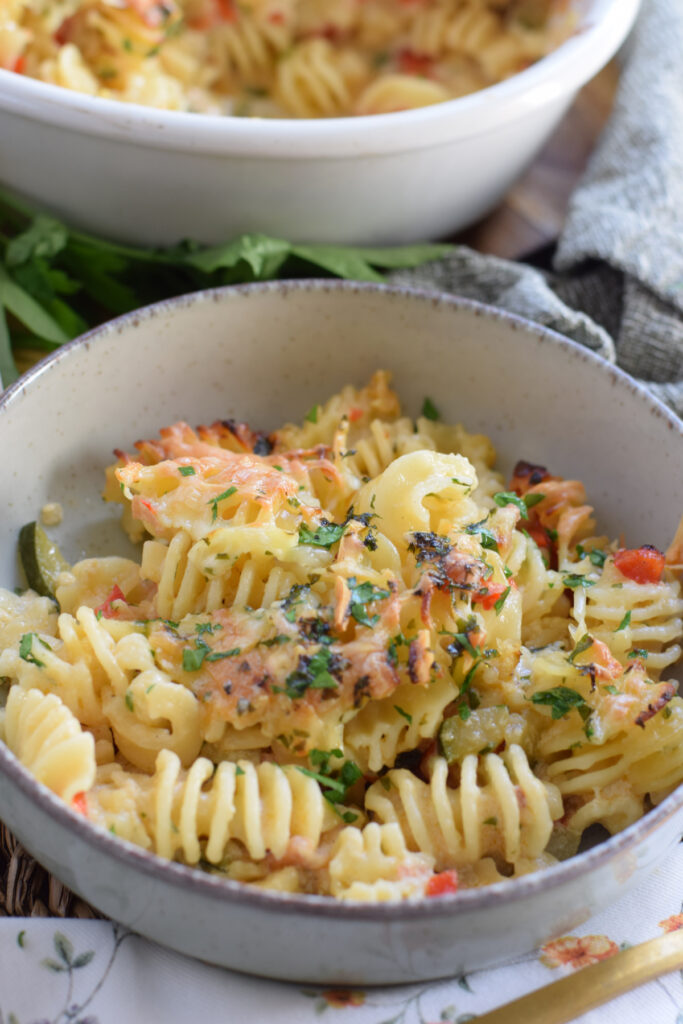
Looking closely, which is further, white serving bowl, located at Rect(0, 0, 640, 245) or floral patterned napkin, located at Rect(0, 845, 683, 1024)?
white serving bowl, located at Rect(0, 0, 640, 245)

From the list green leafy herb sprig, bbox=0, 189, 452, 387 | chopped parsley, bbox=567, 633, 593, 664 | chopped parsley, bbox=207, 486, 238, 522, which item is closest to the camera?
chopped parsley, bbox=567, 633, 593, 664

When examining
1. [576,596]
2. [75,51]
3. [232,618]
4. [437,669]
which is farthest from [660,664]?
[75,51]

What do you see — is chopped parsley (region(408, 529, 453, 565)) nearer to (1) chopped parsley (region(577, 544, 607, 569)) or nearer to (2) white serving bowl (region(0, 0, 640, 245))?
(1) chopped parsley (region(577, 544, 607, 569))

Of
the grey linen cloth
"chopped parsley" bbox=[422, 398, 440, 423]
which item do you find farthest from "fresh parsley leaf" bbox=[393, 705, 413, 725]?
the grey linen cloth

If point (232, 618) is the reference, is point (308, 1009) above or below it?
below

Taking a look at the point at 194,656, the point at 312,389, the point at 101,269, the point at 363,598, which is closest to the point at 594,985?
the point at 363,598

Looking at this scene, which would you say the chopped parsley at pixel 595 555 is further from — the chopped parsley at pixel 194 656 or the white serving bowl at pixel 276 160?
the white serving bowl at pixel 276 160

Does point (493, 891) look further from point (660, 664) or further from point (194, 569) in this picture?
point (194, 569)
